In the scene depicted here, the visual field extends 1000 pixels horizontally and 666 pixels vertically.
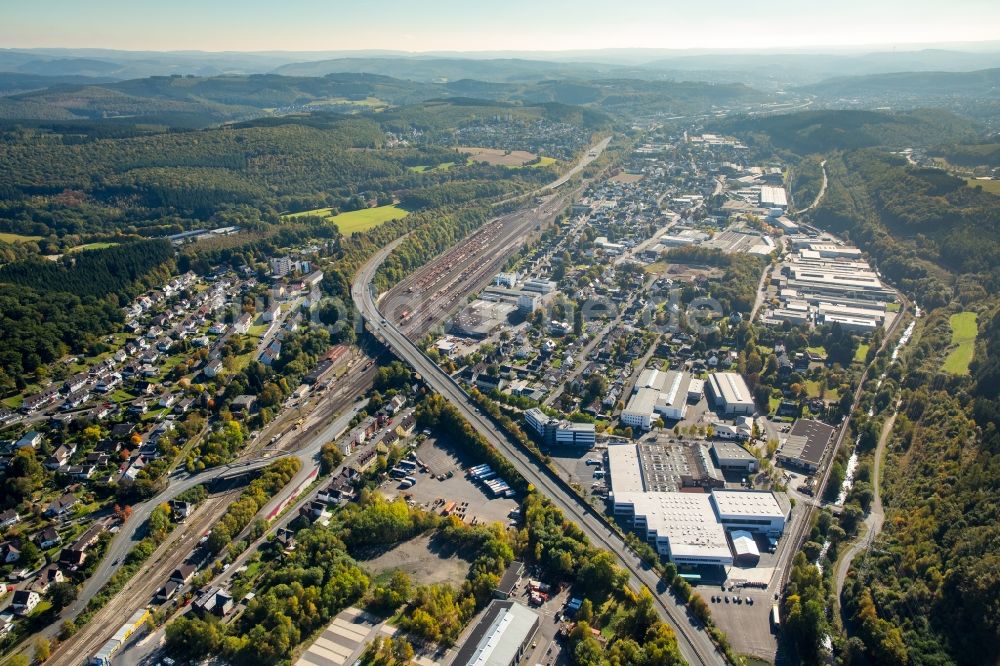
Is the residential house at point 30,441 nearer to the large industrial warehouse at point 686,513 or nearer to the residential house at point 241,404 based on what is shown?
the residential house at point 241,404

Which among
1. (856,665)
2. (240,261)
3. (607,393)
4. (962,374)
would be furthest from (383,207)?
(856,665)

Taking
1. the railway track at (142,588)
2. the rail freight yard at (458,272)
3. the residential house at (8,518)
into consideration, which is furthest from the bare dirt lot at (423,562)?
the rail freight yard at (458,272)

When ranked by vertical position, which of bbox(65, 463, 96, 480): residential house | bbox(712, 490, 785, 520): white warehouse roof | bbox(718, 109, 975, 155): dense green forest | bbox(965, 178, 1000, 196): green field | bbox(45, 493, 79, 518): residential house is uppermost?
bbox(718, 109, 975, 155): dense green forest

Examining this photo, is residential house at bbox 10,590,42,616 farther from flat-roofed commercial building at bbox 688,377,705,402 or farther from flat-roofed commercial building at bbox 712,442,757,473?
flat-roofed commercial building at bbox 688,377,705,402

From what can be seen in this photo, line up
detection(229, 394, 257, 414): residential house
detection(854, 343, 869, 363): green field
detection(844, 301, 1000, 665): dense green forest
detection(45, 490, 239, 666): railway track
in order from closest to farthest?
detection(844, 301, 1000, 665): dense green forest, detection(45, 490, 239, 666): railway track, detection(229, 394, 257, 414): residential house, detection(854, 343, 869, 363): green field

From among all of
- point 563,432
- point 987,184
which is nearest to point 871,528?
point 563,432

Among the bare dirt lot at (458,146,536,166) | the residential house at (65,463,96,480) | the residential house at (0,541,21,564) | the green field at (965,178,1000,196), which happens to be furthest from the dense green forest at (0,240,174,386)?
the green field at (965,178,1000,196)
